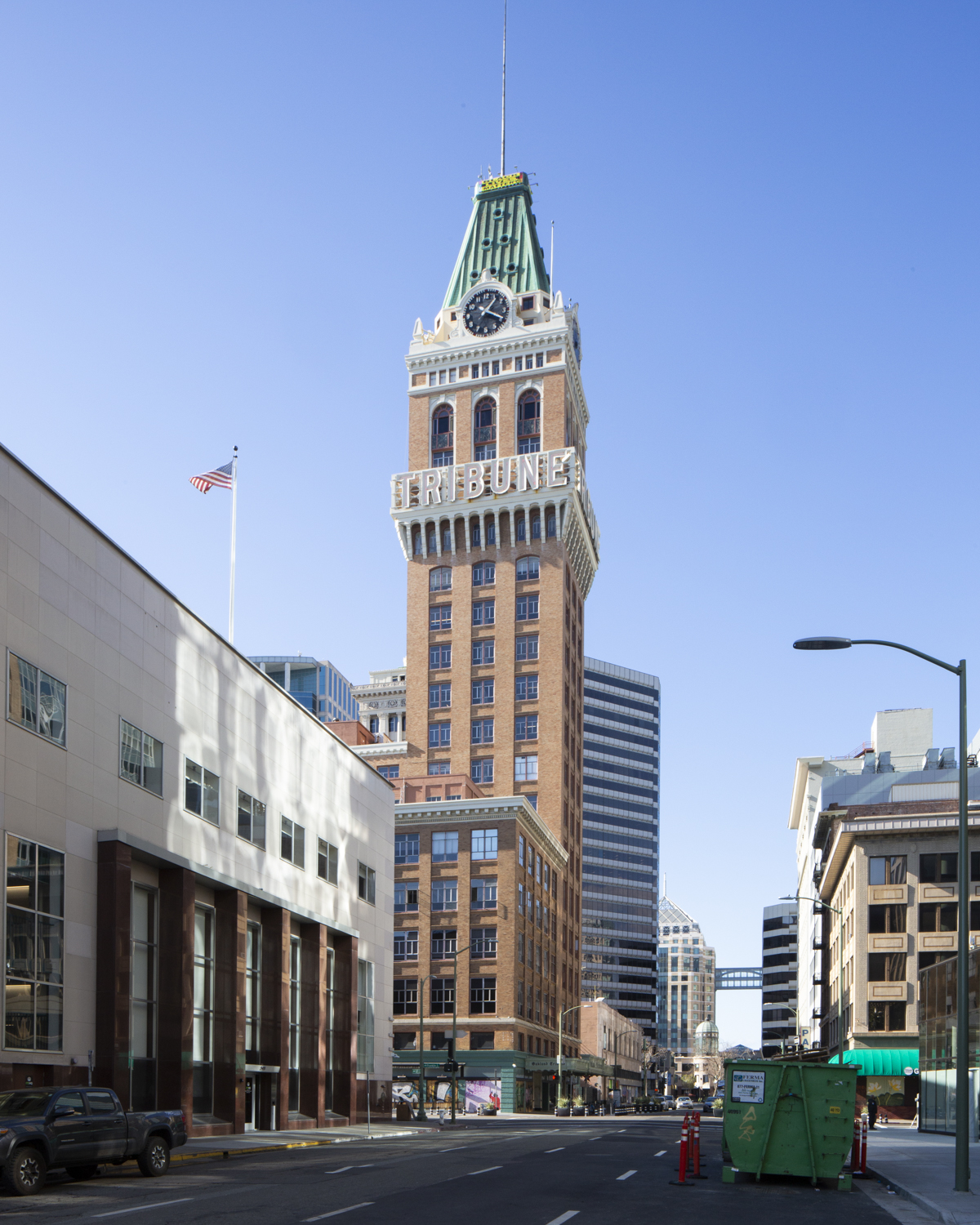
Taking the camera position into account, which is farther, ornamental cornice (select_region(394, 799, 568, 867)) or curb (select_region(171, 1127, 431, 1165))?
ornamental cornice (select_region(394, 799, 568, 867))

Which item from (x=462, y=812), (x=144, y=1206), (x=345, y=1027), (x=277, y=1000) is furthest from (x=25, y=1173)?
(x=462, y=812)

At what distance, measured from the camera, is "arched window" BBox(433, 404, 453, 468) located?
123 metres

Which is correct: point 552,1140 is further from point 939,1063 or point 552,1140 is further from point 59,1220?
point 59,1220

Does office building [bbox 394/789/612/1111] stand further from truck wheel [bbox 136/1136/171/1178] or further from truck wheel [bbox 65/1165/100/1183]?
truck wheel [bbox 65/1165/100/1183]

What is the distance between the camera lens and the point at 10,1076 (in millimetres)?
29562

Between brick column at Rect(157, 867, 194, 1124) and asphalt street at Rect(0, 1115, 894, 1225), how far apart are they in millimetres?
6437

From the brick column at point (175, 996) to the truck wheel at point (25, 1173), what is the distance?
1687cm

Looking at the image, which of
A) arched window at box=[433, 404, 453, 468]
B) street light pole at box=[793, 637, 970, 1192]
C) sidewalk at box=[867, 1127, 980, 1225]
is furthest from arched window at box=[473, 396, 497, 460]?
street light pole at box=[793, 637, 970, 1192]

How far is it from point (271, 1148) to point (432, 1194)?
17362mm

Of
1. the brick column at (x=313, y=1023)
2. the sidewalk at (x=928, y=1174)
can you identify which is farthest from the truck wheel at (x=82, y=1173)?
the brick column at (x=313, y=1023)

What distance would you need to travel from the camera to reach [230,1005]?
4278 cm

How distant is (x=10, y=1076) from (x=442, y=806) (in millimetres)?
71383

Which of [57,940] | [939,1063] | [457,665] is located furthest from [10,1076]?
[457,665]

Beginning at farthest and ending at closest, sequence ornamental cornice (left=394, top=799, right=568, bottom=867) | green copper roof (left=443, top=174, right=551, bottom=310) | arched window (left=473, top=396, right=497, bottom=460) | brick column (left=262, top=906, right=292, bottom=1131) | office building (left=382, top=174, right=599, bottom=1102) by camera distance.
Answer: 1. green copper roof (left=443, top=174, right=551, bottom=310)
2. arched window (left=473, top=396, right=497, bottom=460)
3. office building (left=382, top=174, right=599, bottom=1102)
4. ornamental cornice (left=394, top=799, right=568, bottom=867)
5. brick column (left=262, top=906, right=292, bottom=1131)
